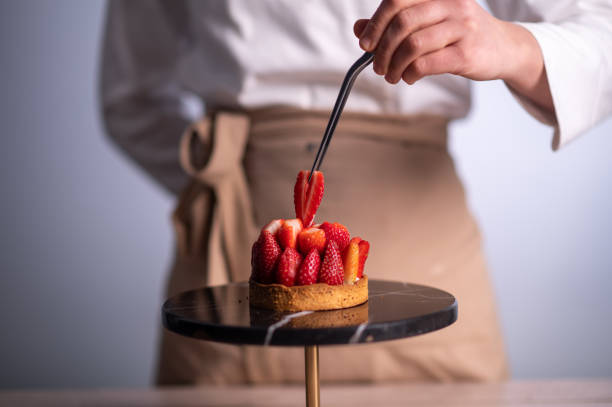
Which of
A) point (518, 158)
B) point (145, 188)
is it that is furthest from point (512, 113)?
point (145, 188)

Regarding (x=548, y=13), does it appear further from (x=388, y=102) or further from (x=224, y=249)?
(x=224, y=249)

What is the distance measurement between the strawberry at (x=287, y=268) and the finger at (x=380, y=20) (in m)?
0.25

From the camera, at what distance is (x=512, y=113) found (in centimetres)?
256

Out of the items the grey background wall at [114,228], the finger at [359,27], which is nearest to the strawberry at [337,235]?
the finger at [359,27]

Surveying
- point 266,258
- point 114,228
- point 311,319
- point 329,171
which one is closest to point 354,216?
point 329,171

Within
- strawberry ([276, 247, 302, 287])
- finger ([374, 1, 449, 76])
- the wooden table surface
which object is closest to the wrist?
finger ([374, 1, 449, 76])

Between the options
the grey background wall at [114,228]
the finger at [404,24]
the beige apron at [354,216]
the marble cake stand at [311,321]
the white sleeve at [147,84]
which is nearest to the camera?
the marble cake stand at [311,321]

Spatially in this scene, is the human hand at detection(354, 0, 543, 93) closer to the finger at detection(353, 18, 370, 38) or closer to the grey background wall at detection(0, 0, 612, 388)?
the finger at detection(353, 18, 370, 38)

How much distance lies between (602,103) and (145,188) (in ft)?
6.42

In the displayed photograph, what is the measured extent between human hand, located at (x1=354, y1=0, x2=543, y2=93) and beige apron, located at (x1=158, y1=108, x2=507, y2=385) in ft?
1.19

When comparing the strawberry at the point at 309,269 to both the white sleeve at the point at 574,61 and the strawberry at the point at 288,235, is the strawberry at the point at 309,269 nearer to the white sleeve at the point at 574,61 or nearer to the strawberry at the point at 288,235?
the strawberry at the point at 288,235

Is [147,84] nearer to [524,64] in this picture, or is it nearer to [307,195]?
[307,195]

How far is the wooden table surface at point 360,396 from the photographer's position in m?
1.00

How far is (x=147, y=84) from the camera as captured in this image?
58.5 inches
